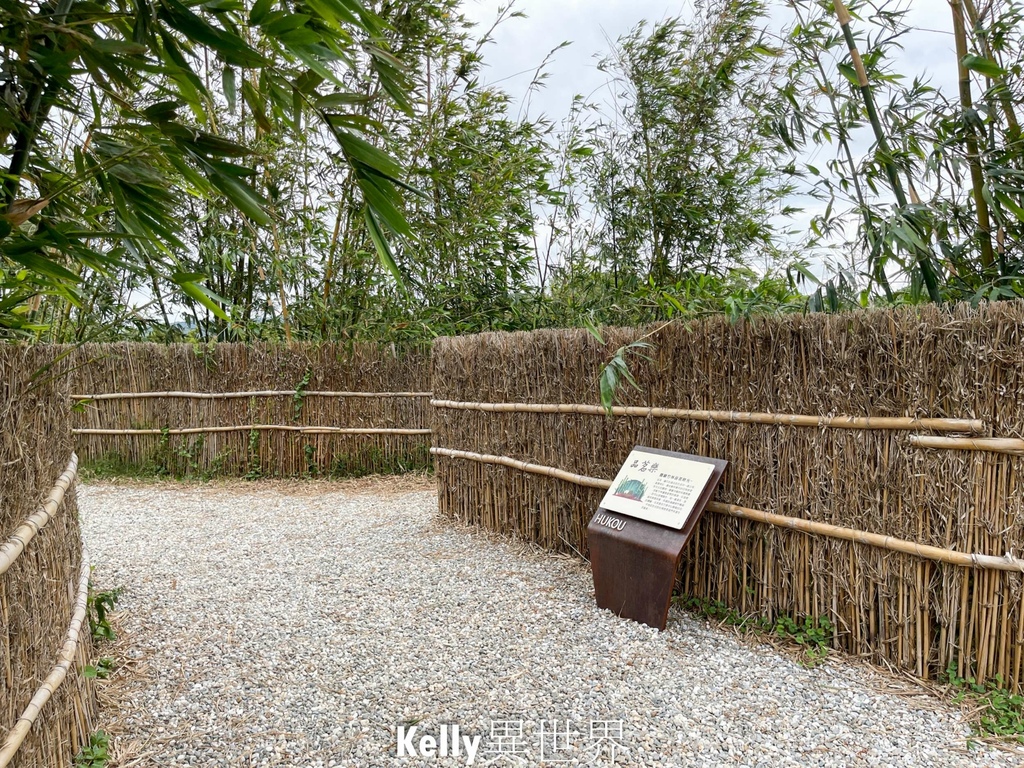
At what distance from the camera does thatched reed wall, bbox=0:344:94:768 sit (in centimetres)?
142

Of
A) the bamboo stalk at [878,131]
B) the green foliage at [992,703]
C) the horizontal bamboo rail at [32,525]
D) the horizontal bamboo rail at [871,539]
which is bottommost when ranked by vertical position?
the green foliage at [992,703]

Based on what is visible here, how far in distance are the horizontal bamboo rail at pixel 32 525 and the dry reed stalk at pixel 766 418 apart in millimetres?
2200

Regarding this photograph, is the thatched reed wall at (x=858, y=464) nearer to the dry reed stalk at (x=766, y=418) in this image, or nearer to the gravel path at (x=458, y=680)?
the dry reed stalk at (x=766, y=418)

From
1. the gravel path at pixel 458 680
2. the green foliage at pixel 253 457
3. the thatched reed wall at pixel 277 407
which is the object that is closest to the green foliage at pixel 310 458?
the thatched reed wall at pixel 277 407

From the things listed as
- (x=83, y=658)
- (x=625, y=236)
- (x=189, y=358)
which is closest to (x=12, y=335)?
(x=83, y=658)

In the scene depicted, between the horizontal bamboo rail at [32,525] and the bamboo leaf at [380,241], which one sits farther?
the horizontal bamboo rail at [32,525]

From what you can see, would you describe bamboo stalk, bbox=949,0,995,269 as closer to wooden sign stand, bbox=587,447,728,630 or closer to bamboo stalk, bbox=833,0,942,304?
bamboo stalk, bbox=833,0,942,304

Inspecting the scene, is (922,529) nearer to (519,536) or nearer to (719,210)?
(519,536)

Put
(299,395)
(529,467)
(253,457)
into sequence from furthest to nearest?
1. (253,457)
2. (299,395)
3. (529,467)

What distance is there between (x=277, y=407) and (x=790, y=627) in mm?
4957

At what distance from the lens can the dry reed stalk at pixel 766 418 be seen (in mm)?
2229

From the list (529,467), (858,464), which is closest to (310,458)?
(529,467)

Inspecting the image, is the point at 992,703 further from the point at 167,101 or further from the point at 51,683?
the point at 167,101

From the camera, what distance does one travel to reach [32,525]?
1.54 metres
